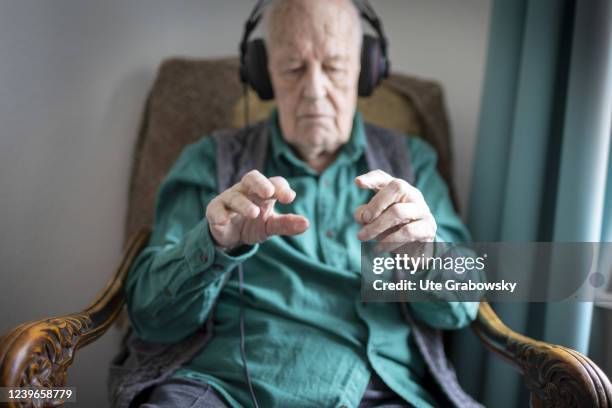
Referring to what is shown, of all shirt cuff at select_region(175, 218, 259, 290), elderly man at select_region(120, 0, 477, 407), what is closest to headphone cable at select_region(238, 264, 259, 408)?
elderly man at select_region(120, 0, 477, 407)

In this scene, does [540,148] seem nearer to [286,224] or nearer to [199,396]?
[286,224]

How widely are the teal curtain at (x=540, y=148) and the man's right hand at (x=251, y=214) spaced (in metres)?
0.48

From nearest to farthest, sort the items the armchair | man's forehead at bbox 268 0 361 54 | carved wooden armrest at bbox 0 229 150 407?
carved wooden armrest at bbox 0 229 150 407, man's forehead at bbox 268 0 361 54, the armchair

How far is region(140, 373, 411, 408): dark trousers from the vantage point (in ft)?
2.71

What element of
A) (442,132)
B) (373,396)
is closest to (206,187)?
(373,396)

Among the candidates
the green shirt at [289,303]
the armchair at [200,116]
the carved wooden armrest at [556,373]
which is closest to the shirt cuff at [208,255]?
the green shirt at [289,303]

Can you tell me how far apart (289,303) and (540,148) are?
61 cm

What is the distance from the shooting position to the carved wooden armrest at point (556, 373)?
26.6 inches

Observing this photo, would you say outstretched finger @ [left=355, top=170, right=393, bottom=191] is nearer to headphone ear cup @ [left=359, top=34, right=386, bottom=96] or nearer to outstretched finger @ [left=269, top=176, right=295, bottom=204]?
outstretched finger @ [left=269, top=176, right=295, bottom=204]

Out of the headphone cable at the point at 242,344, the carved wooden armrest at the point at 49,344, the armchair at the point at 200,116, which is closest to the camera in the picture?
the carved wooden armrest at the point at 49,344

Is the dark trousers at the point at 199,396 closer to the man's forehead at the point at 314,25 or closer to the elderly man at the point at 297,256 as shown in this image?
the elderly man at the point at 297,256

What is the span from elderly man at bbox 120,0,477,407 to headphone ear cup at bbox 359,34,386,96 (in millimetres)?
20

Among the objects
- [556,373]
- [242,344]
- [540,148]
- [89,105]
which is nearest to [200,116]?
[89,105]

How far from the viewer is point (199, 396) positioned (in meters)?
0.85
